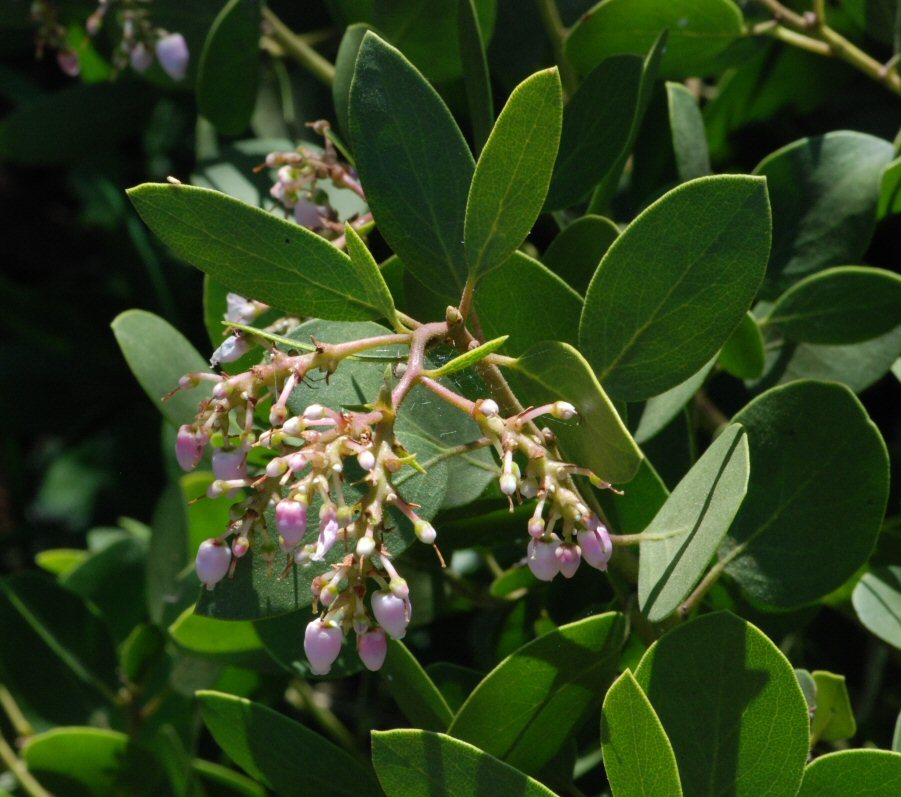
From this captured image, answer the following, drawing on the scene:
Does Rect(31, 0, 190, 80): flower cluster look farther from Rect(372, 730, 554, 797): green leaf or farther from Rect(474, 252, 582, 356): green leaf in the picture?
Rect(372, 730, 554, 797): green leaf

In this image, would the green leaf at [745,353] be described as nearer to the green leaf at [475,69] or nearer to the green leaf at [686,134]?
the green leaf at [686,134]

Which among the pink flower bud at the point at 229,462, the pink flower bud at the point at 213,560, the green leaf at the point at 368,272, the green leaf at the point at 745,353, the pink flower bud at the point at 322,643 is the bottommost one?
the green leaf at the point at 745,353

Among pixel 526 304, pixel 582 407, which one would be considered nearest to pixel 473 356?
pixel 582 407

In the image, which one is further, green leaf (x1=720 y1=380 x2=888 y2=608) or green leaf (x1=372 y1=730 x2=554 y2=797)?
green leaf (x1=720 y1=380 x2=888 y2=608)

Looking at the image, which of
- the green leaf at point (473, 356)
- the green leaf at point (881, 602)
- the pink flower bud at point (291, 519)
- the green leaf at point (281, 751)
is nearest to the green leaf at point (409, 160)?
the green leaf at point (473, 356)

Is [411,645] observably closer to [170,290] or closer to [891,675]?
[891,675]

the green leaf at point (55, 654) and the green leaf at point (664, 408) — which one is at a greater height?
the green leaf at point (664, 408)

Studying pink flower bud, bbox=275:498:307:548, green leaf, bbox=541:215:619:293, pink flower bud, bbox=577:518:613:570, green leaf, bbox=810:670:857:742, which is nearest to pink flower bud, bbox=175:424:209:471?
pink flower bud, bbox=275:498:307:548
